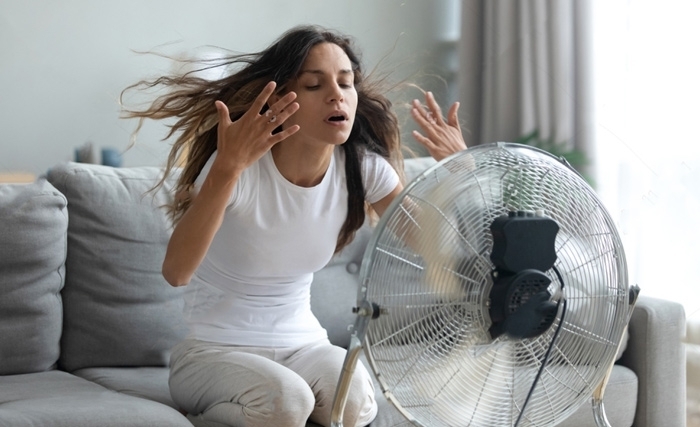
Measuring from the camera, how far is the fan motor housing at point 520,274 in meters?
1.02

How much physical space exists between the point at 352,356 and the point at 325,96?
586mm

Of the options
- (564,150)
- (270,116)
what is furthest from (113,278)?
(564,150)

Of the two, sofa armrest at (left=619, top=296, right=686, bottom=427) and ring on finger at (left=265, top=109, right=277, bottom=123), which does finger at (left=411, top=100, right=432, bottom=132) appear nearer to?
ring on finger at (left=265, top=109, right=277, bottom=123)

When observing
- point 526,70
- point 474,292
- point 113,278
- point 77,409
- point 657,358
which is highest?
point 526,70

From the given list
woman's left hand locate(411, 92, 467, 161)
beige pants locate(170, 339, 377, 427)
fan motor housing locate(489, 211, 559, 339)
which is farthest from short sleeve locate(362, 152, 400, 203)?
fan motor housing locate(489, 211, 559, 339)

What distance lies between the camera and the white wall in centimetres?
224

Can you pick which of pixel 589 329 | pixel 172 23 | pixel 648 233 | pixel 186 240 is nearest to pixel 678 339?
pixel 648 233

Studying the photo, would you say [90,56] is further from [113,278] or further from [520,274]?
[520,274]

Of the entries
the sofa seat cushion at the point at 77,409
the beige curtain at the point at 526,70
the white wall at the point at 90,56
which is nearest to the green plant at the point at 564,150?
the beige curtain at the point at 526,70

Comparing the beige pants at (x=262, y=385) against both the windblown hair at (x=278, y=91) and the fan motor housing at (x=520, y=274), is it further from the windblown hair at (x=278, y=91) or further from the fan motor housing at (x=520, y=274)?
the fan motor housing at (x=520, y=274)

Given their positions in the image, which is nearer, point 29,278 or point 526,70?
point 29,278

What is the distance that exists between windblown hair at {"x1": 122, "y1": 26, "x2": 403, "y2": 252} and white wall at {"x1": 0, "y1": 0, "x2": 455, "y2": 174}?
27.9 inches

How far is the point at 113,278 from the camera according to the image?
1.79m

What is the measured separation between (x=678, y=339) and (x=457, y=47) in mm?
1508
